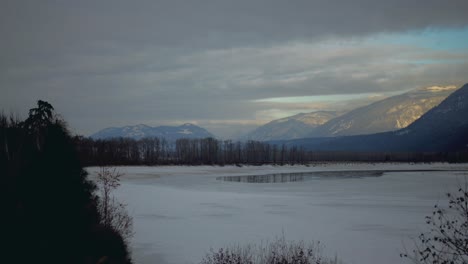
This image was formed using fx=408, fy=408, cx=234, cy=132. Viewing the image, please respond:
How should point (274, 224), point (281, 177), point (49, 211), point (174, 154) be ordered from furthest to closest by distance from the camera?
point (174, 154) → point (281, 177) → point (274, 224) → point (49, 211)

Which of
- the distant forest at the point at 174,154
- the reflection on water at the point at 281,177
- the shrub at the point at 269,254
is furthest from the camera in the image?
the distant forest at the point at 174,154

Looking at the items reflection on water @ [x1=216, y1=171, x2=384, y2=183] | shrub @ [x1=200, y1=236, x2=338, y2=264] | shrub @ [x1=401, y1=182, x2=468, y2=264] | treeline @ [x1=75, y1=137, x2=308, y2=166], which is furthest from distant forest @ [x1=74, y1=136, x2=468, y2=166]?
shrub @ [x1=401, y1=182, x2=468, y2=264]

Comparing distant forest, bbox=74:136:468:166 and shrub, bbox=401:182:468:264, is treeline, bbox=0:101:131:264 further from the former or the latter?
distant forest, bbox=74:136:468:166

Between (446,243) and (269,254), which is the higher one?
(446,243)

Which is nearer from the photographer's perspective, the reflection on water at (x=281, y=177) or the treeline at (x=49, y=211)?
the treeline at (x=49, y=211)

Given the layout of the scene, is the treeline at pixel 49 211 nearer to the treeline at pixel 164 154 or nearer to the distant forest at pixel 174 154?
the treeline at pixel 164 154

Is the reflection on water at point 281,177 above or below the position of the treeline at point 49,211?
below

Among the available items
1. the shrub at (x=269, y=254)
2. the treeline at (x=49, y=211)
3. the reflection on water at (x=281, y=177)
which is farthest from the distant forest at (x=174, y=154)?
the treeline at (x=49, y=211)

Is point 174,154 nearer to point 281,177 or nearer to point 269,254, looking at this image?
point 281,177

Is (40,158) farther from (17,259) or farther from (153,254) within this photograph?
(153,254)

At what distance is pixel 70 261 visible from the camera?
7.53 meters

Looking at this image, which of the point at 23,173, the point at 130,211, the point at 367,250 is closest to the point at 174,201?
the point at 130,211

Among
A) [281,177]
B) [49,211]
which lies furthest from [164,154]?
[49,211]

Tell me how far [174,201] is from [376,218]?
577 inches
